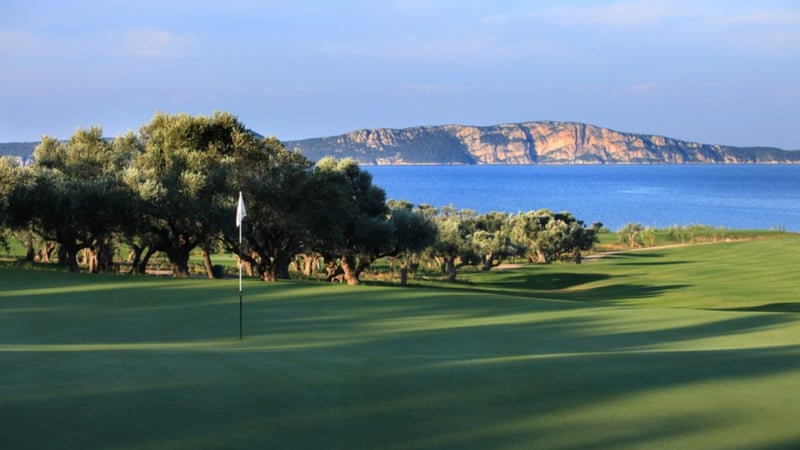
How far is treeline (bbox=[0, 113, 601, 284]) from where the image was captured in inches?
1184

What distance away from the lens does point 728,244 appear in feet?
224

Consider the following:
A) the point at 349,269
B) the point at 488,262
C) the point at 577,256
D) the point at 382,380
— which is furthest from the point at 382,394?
the point at 577,256

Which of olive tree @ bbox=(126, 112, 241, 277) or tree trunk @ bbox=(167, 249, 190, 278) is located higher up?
olive tree @ bbox=(126, 112, 241, 277)

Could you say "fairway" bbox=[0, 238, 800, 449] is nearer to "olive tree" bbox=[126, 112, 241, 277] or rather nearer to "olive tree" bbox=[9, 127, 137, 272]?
"olive tree" bbox=[9, 127, 137, 272]

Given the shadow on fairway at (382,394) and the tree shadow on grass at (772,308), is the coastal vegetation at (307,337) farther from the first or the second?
the tree shadow on grass at (772,308)

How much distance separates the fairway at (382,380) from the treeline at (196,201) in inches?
463

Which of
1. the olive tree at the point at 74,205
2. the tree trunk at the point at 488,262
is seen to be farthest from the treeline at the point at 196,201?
the tree trunk at the point at 488,262

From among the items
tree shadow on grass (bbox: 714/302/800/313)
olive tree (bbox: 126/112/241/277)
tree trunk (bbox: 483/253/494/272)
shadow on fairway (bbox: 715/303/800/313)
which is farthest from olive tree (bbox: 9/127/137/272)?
tree trunk (bbox: 483/253/494/272)

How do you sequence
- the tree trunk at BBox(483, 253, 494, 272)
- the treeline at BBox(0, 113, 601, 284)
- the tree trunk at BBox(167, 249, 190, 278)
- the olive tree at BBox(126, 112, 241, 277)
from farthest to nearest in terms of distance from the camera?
the tree trunk at BBox(483, 253, 494, 272) → the tree trunk at BBox(167, 249, 190, 278) → the olive tree at BBox(126, 112, 241, 277) → the treeline at BBox(0, 113, 601, 284)

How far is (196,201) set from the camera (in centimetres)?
3055

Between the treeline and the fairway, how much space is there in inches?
463

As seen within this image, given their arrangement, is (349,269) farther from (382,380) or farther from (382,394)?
(382,394)

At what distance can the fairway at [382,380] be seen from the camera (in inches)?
288

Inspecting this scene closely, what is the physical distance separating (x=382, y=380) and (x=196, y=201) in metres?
22.9
